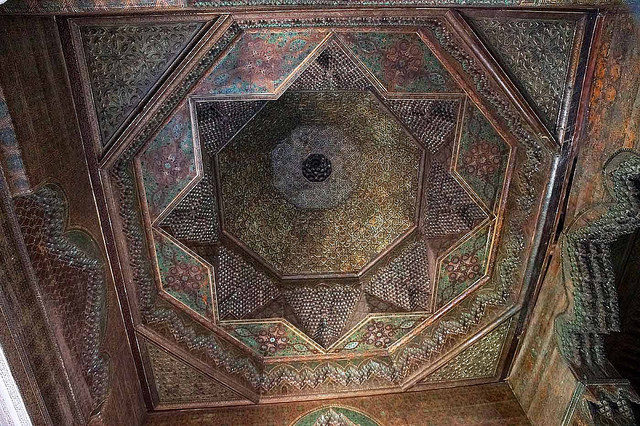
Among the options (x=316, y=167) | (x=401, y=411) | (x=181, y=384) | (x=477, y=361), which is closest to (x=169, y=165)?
(x=316, y=167)

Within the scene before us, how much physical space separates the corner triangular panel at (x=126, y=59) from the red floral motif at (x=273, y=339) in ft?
6.70

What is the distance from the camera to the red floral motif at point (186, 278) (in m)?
3.73

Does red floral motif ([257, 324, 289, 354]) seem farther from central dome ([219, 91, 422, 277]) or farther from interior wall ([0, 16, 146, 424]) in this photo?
interior wall ([0, 16, 146, 424])

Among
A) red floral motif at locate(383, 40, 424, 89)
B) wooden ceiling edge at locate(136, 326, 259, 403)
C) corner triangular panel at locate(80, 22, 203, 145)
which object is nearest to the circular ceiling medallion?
red floral motif at locate(383, 40, 424, 89)

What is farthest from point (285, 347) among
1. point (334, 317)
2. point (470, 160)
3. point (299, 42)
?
point (299, 42)

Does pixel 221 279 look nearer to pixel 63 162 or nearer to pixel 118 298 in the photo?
pixel 118 298

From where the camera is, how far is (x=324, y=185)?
444 cm

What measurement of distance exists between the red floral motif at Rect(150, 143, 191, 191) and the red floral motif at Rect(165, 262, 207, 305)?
0.67m

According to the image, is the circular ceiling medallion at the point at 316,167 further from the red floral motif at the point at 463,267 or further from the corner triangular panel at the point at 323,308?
the red floral motif at the point at 463,267

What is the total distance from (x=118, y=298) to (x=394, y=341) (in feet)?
7.36

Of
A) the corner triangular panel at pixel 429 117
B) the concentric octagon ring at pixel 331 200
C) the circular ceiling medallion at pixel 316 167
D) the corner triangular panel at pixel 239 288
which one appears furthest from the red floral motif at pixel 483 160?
the corner triangular panel at pixel 239 288

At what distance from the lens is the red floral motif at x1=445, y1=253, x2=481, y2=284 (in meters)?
3.94

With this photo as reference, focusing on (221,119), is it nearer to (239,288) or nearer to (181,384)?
(239,288)

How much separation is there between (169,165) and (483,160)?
2246 mm
